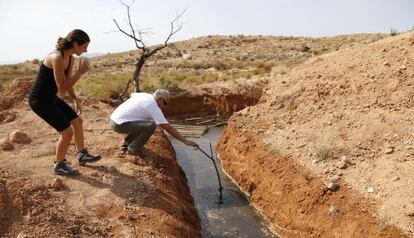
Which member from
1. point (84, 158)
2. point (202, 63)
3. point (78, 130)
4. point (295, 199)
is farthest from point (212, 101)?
point (202, 63)

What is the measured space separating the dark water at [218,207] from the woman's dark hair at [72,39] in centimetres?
360

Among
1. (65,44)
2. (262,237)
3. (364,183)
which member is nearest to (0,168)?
(65,44)

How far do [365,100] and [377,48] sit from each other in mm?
2479

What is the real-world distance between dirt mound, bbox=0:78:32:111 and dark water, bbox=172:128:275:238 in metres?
4.33

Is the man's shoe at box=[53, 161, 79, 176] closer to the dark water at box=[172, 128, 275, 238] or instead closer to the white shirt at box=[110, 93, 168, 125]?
the white shirt at box=[110, 93, 168, 125]

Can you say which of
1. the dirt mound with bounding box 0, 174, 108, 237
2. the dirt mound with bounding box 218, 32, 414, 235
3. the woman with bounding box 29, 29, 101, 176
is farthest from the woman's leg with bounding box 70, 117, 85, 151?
the dirt mound with bounding box 218, 32, 414, 235

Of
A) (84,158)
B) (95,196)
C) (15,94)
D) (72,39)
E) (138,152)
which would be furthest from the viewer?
(15,94)

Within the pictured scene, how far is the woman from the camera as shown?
5.32 meters

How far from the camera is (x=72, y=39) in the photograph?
5.30 meters

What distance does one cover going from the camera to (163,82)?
56.5ft

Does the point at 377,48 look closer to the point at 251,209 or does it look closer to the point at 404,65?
the point at 404,65

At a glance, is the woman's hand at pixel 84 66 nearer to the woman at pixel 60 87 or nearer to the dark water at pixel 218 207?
the woman at pixel 60 87

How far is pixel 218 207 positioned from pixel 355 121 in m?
3.03

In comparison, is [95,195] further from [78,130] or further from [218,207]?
[218,207]
